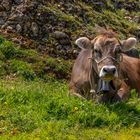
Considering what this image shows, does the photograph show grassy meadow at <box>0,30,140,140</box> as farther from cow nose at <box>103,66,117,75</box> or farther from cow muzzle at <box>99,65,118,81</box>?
cow nose at <box>103,66,117,75</box>

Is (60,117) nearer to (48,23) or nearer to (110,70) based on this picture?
(110,70)

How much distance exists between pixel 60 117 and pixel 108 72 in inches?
53.2

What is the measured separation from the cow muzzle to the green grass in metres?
0.56

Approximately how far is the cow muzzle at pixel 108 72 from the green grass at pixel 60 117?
56cm

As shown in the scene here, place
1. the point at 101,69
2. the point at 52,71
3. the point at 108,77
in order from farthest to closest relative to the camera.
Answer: the point at 52,71, the point at 101,69, the point at 108,77

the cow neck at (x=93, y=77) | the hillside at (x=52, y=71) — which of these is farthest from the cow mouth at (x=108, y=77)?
the cow neck at (x=93, y=77)

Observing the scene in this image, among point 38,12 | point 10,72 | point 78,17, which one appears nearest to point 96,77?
point 10,72

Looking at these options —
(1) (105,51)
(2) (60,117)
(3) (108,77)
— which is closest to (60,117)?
(2) (60,117)

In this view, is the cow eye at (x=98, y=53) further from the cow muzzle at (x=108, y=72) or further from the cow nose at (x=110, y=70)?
the cow nose at (x=110, y=70)

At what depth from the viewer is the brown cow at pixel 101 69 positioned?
1146 cm

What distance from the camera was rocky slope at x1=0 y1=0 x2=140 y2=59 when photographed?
1639cm

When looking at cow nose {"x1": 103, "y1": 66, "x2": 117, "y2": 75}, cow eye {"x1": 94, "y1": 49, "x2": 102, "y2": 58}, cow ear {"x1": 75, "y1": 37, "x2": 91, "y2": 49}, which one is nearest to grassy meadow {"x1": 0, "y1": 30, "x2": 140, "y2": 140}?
cow nose {"x1": 103, "y1": 66, "x2": 117, "y2": 75}

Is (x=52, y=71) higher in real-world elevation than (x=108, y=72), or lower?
lower

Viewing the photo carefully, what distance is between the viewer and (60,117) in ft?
33.8
